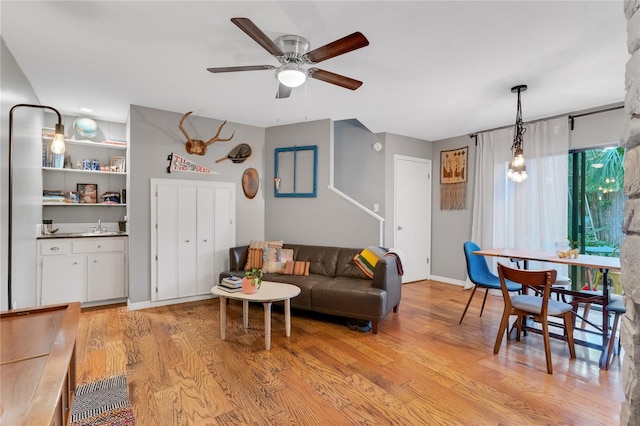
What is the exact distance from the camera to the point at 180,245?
4.25 meters

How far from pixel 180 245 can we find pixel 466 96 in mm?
4061

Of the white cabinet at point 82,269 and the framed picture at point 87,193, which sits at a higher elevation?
the framed picture at point 87,193

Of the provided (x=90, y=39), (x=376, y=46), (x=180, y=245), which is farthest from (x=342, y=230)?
(x=90, y=39)

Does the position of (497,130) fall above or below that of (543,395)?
above

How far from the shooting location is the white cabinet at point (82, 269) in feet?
12.5

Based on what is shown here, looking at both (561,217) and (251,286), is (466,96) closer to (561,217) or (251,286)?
(561,217)

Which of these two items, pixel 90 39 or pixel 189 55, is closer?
pixel 90 39

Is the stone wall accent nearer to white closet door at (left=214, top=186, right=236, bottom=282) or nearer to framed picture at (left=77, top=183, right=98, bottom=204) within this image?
white closet door at (left=214, top=186, right=236, bottom=282)

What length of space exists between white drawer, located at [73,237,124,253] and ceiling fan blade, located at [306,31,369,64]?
3669 mm

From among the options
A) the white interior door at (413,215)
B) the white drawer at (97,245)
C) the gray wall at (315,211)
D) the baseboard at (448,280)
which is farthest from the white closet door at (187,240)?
the baseboard at (448,280)

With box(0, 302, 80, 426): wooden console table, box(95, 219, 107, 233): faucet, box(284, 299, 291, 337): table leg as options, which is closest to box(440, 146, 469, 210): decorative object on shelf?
box(284, 299, 291, 337): table leg

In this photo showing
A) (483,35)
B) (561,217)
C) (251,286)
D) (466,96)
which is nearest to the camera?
(483,35)

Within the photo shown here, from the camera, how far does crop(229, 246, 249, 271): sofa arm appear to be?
4.29 meters

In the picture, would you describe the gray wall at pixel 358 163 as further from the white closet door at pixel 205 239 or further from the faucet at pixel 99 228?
→ the faucet at pixel 99 228
